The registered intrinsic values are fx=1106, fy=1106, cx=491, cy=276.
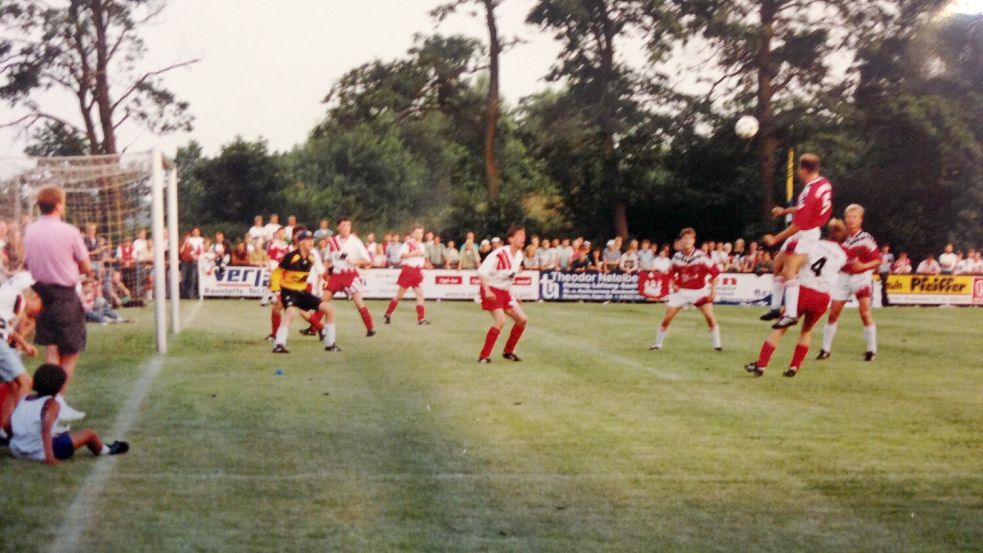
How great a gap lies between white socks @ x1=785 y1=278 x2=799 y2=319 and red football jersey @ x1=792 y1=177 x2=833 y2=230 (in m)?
0.72

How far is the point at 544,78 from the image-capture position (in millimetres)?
44375

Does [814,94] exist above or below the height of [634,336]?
above

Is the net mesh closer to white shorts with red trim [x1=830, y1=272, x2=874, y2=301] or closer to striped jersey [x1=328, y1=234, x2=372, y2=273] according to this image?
striped jersey [x1=328, y1=234, x2=372, y2=273]

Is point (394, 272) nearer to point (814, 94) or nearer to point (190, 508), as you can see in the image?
point (814, 94)

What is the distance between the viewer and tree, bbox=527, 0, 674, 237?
42719 millimetres

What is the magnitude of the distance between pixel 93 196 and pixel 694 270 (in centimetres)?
1027

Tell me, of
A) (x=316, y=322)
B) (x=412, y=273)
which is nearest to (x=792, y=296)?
(x=316, y=322)

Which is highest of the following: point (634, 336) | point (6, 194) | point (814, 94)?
point (814, 94)

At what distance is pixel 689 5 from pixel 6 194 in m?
31.0

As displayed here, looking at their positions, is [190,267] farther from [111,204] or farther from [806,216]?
[806,216]

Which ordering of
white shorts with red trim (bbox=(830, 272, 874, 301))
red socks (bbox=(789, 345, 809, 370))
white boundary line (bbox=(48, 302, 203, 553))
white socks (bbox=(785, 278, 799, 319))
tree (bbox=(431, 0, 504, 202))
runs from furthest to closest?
1. tree (bbox=(431, 0, 504, 202))
2. white shorts with red trim (bbox=(830, 272, 874, 301))
3. white socks (bbox=(785, 278, 799, 319))
4. red socks (bbox=(789, 345, 809, 370))
5. white boundary line (bbox=(48, 302, 203, 553))

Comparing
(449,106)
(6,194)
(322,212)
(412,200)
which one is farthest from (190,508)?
(412,200)

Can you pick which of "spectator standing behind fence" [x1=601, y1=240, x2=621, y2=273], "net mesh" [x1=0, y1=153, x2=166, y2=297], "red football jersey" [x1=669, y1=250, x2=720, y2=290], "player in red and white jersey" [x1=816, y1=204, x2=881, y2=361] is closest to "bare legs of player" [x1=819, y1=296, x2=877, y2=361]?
"player in red and white jersey" [x1=816, y1=204, x2=881, y2=361]

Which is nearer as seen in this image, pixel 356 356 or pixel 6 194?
pixel 356 356
